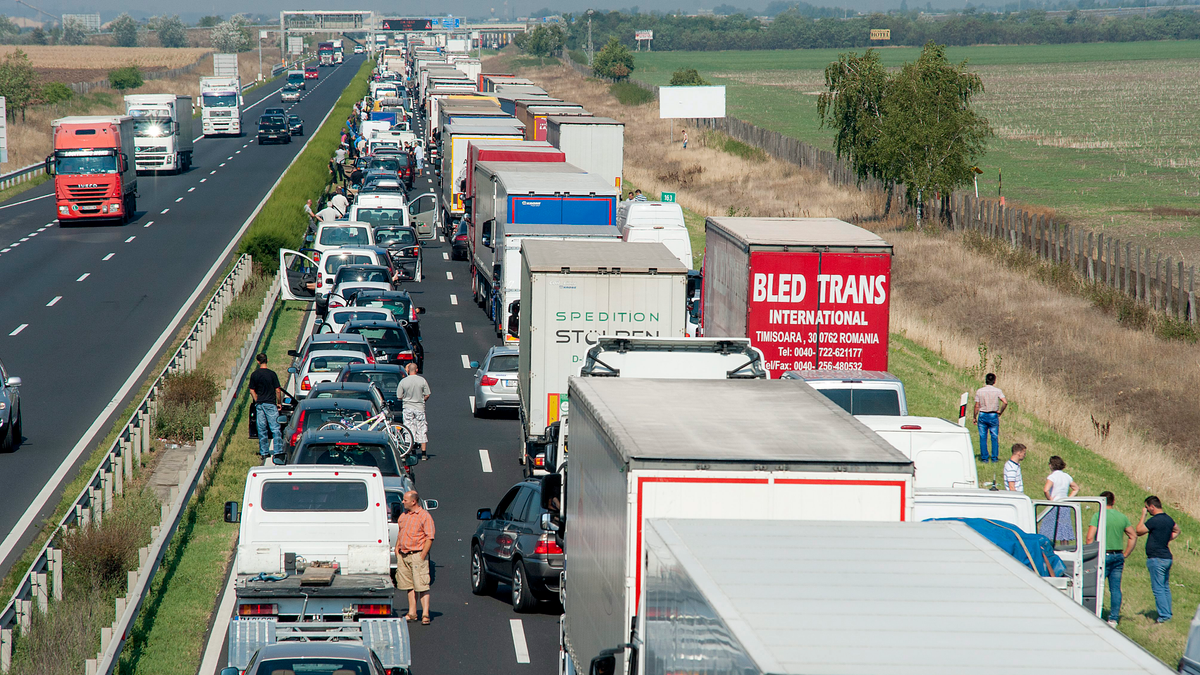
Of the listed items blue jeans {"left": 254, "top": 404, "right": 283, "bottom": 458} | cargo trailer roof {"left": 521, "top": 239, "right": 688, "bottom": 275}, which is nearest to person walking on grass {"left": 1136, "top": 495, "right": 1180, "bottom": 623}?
cargo trailer roof {"left": 521, "top": 239, "right": 688, "bottom": 275}

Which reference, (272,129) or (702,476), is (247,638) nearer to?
(702,476)

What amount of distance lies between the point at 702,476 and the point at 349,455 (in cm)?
946

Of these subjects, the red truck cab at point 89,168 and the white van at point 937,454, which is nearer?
the white van at point 937,454

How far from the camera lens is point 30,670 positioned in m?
11.8

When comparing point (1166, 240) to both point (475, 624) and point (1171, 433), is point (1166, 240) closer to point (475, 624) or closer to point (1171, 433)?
point (1171, 433)

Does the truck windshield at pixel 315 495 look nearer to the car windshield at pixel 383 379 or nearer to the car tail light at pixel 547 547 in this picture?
the car tail light at pixel 547 547

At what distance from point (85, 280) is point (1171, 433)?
101 feet

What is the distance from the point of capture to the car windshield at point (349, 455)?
1659 cm

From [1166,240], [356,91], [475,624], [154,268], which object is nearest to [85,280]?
[154,268]

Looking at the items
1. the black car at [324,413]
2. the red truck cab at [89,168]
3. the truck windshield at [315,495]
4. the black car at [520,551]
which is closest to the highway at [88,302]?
the red truck cab at [89,168]

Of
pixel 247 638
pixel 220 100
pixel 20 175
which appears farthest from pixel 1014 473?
pixel 220 100

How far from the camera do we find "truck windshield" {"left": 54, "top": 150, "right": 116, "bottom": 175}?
50.7 meters

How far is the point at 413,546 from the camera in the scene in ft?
47.7

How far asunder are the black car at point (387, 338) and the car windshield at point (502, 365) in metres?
2.21
